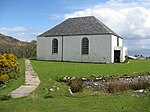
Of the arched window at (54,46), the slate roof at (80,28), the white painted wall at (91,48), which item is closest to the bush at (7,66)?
the white painted wall at (91,48)

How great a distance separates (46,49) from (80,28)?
23.6ft

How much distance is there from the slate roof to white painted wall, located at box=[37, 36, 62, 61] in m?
0.85

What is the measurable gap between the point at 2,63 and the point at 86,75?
704 cm

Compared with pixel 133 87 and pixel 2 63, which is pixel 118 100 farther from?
pixel 2 63

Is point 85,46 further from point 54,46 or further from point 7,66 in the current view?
point 7,66

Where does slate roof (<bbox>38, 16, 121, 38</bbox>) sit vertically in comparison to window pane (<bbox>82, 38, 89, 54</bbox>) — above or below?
above

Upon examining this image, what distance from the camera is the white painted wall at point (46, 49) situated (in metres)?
46.5

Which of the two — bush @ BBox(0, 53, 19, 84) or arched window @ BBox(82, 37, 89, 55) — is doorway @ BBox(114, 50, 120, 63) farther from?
bush @ BBox(0, 53, 19, 84)

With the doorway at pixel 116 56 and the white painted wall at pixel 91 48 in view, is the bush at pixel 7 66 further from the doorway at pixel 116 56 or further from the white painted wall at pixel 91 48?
the doorway at pixel 116 56

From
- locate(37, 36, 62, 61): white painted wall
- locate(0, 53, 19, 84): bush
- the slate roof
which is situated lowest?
locate(0, 53, 19, 84): bush

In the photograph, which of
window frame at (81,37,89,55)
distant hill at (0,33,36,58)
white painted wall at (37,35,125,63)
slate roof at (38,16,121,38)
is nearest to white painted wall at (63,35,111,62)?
white painted wall at (37,35,125,63)

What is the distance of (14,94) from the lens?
12711 millimetres

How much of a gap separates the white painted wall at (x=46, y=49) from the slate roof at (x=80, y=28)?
2.80 ft

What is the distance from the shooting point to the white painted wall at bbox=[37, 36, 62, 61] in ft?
153
